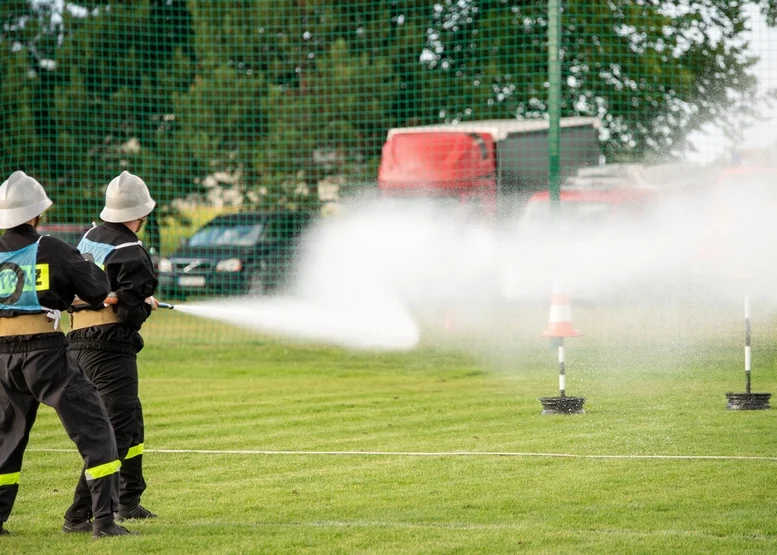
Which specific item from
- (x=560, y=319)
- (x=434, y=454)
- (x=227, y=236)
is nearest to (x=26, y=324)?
(x=434, y=454)

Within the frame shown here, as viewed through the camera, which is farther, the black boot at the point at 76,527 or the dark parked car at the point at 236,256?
the dark parked car at the point at 236,256

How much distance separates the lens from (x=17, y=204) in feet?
21.0

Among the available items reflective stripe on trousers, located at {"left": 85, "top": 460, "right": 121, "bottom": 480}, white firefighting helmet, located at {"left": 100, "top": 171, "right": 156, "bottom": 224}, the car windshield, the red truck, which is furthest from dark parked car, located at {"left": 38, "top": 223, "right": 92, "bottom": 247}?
reflective stripe on trousers, located at {"left": 85, "top": 460, "right": 121, "bottom": 480}

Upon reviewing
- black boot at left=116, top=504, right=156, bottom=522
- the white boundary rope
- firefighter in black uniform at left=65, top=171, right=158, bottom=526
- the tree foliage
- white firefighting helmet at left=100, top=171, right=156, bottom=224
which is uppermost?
the tree foliage

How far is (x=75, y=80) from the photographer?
22328 millimetres

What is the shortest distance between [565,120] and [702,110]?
2323mm

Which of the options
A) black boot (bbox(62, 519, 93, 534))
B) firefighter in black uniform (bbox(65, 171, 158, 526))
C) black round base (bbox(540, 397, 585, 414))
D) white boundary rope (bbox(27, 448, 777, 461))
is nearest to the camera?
black boot (bbox(62, 519, 93, 534))

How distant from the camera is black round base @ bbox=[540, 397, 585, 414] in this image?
415 inches

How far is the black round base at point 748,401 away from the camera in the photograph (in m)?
10.4

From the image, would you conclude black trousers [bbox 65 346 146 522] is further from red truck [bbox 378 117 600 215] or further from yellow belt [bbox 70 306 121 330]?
red truck [bbox 378 117 600 215]

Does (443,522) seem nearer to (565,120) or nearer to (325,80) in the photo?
(565,120)

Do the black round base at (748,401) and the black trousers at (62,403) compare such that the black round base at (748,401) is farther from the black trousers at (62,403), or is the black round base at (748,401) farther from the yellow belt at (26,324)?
the yellow belt at (26,324)

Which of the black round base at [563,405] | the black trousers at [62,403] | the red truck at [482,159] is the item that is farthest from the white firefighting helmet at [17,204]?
the red truck at [482,159]

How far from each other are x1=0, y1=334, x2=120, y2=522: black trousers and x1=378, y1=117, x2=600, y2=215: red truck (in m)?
10.6
